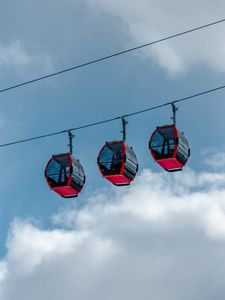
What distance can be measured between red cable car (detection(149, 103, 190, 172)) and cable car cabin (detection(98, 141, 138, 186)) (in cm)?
146

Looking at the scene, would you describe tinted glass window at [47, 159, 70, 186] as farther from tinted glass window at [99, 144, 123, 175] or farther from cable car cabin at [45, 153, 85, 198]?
tinted glass window at [99, 144, 123, 175]

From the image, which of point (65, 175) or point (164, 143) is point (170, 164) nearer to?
point (164, 143)

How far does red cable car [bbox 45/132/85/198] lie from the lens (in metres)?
44.5

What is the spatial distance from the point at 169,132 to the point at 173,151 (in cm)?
111

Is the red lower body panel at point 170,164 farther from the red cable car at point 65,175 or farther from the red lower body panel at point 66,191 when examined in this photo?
the red lower body panel at point 66,191

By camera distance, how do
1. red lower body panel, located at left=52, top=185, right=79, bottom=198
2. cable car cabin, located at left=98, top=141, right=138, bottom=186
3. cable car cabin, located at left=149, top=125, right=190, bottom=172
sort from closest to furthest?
1. cable car cabin, located at left=149, top=125, right=190, bottom=172
2. cable car cabin, located at left=98, top=141, right=138, bottom=186
3. red lower body panel, located at left=52, top=185, right=79, bottom=198

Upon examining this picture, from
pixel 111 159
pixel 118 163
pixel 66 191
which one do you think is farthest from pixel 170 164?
pixel 66 191

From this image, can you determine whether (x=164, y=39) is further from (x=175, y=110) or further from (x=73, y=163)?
(x=73, y=163)

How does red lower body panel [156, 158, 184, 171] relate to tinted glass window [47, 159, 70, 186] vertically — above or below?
below

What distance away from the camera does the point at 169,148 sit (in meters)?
43.0

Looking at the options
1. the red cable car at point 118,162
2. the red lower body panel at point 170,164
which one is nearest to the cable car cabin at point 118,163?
the red cable car at point 118,162

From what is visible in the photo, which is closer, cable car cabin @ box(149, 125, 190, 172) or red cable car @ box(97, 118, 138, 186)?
cable car cabin @ box(149, 125, 190, 172)

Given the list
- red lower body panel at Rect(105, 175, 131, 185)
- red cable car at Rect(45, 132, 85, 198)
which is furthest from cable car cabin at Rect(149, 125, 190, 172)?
red cable car at Rect(45, 132, 85, 198)

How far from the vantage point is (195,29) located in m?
35.3
